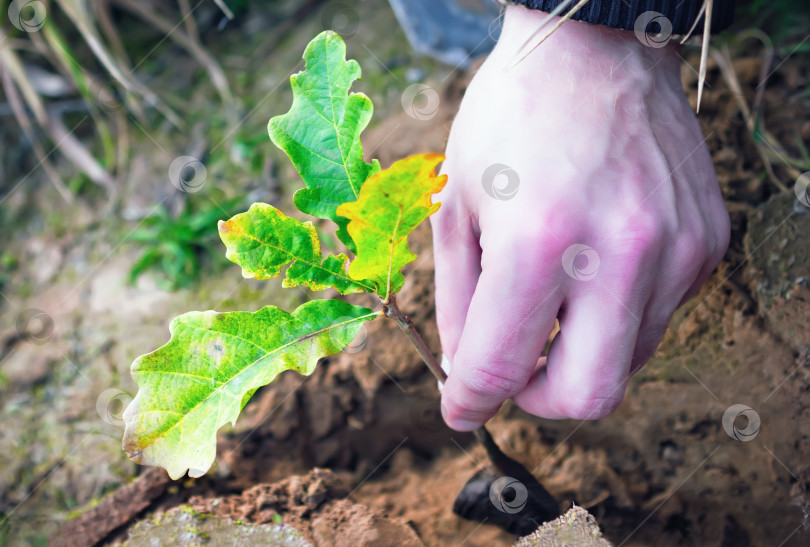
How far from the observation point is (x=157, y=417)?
984 mm

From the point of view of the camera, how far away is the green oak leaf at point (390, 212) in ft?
2.85

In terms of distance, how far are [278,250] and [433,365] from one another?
407 millimetres

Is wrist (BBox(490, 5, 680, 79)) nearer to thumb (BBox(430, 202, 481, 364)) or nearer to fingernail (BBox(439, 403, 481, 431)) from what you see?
thumb (BBox(430, 202, 481, 364))

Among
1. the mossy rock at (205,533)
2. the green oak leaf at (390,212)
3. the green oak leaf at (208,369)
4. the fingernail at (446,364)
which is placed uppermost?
the green oak leaf at (390,212)

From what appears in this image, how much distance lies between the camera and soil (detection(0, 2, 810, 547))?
1.33 metres

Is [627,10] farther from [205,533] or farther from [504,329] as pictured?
[205,533]

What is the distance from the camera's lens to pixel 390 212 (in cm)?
94

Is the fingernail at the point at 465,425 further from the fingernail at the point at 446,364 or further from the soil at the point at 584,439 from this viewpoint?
the soil at the point at 584,439

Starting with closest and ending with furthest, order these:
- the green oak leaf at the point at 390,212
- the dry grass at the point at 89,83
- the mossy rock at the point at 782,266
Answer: the green oak leaf at the point at 390,212
the mossy rock at the point at 782,266
the dry grass at the point at 89,83

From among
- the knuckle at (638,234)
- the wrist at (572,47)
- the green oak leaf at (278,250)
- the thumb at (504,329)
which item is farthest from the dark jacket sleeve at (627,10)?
the green oak leaf at (278,250)

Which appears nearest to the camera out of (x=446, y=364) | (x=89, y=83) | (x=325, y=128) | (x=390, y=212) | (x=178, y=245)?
(x=390, y=212)

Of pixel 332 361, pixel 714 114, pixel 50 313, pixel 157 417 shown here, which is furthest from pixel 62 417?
pixel 714 114

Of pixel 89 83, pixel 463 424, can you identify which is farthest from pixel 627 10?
pixel 89 83

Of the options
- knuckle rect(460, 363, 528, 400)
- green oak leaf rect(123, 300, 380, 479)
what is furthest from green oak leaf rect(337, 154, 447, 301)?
knuckle rect(460, 363, 528, 400)
